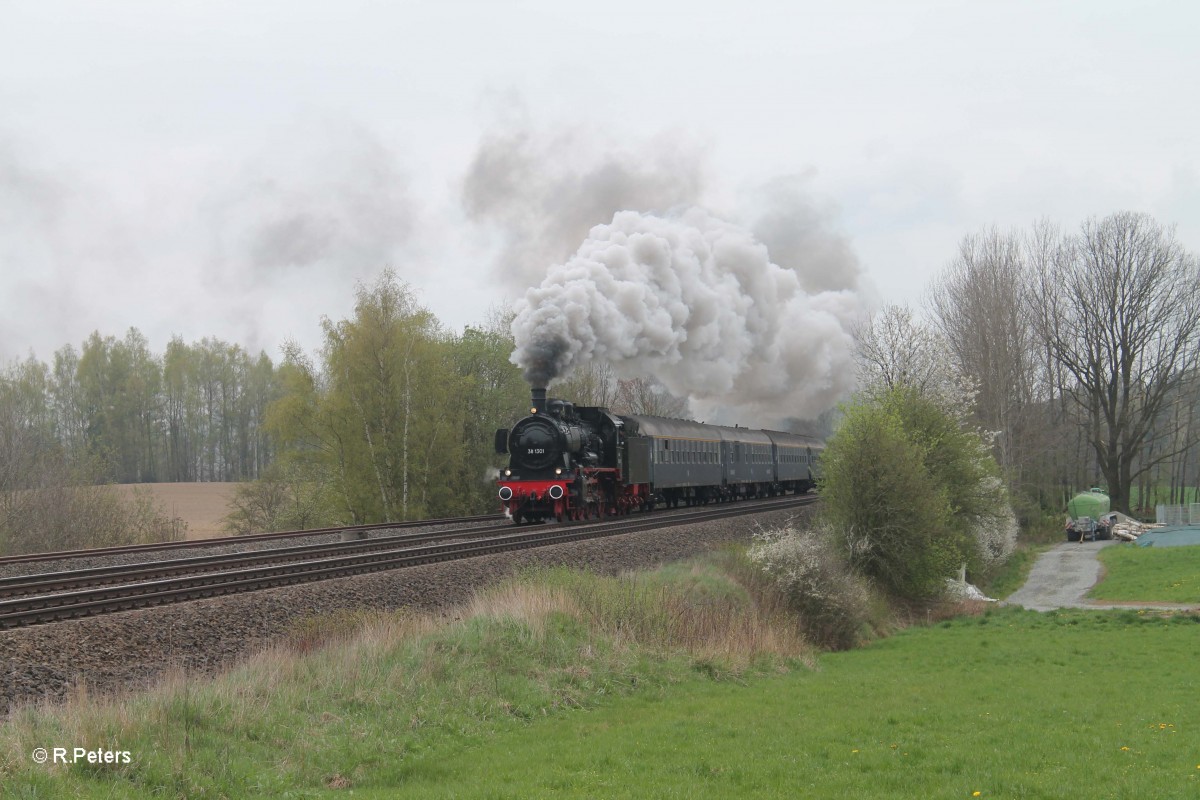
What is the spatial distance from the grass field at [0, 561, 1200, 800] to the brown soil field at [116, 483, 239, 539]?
2338 cm

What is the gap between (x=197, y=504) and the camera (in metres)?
58.0

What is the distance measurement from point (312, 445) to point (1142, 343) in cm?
4321

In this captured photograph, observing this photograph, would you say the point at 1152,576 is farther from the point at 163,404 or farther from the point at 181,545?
the point at 163,404

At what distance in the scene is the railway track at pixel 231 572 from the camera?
12.0 meters

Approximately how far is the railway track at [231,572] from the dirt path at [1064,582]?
12.6 meters

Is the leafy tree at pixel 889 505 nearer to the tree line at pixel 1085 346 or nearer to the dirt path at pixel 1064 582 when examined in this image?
the dirt path at pixel 1064 582

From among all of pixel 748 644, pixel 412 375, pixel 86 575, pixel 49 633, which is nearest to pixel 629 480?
pixel 412 375

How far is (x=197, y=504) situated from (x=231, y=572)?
46817mm

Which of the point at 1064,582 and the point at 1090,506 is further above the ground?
the point at 1090,506

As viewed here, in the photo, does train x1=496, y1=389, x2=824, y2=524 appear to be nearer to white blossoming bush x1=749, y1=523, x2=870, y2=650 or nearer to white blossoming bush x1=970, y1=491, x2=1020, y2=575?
white blossoming bush x1=970, y1=491, x2=1020, y2=575

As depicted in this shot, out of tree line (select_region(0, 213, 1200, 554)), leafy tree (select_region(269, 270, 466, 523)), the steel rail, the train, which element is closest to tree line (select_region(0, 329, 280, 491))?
tree line (select_region(0, 213, 1200, 554))

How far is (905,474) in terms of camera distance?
79.7ft

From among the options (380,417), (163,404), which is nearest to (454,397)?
(380,417)

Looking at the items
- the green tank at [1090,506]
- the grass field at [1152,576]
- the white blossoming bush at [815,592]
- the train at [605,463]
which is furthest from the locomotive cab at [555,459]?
the green tank at [1090,506]
